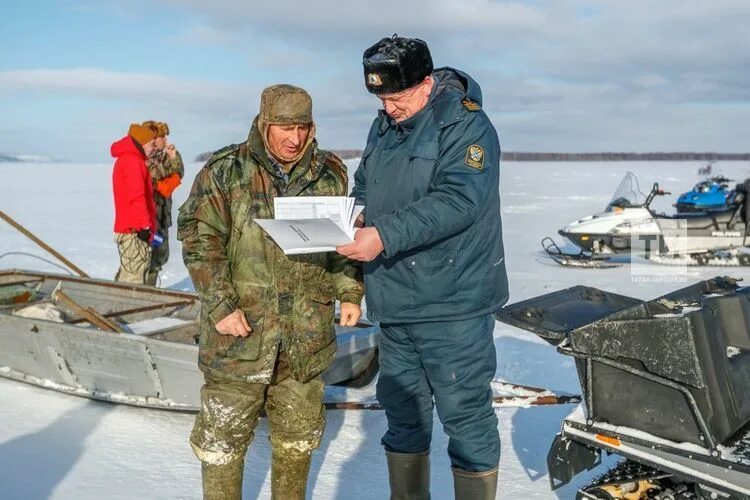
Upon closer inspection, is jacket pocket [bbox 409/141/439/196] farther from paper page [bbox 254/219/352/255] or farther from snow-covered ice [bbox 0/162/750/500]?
snow-covered ice [bbox 0/162/750/500]

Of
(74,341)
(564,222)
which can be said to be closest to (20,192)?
(564,222)

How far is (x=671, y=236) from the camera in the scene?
31.5 ft

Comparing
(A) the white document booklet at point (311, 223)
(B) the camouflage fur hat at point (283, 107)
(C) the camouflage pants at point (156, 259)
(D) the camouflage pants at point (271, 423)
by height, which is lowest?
(D) the camouflage pants at point (271, 423)

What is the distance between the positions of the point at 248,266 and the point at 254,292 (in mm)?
92

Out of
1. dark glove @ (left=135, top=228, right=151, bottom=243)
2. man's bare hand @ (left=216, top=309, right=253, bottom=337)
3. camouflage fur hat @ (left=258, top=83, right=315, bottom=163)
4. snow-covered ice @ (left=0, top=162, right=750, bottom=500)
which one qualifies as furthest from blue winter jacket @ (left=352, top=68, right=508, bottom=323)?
dark glove @ (left=135, top=228, right=151, bottom=243)

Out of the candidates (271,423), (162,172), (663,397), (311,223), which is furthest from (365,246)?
(162,172)

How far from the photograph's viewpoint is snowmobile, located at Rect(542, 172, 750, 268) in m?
9.61

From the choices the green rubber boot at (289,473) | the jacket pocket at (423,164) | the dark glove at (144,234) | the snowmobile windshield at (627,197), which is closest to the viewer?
the jacket pocket at (423,164)

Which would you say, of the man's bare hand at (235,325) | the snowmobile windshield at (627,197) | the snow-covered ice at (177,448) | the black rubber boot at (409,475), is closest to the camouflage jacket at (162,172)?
the snow-covered ice at (177,448)

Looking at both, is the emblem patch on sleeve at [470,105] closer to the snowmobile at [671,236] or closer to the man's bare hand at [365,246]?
the man's bare hand at [365,246]

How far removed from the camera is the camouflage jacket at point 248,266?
2.60 meters

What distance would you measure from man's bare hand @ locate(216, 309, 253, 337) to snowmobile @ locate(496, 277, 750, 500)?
3.02 ft

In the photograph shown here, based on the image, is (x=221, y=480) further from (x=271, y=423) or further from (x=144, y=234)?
(x=144, y=234)

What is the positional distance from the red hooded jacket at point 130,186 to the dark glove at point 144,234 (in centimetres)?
6
